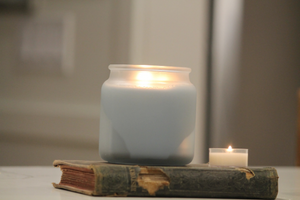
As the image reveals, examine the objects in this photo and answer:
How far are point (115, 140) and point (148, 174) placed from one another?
0.06m

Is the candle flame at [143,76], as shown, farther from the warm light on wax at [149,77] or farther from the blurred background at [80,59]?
the blurred background at [80,59]

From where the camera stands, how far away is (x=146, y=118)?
394 mm

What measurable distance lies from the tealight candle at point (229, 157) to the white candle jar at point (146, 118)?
4 cm

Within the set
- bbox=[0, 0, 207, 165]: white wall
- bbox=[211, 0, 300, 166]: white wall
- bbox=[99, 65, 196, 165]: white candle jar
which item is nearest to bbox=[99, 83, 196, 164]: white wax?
bbox=[99, 65, 196, 165]: white candle jar

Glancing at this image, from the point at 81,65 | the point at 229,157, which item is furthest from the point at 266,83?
the point at 229,157

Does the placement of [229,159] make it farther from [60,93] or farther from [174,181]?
[60,93]

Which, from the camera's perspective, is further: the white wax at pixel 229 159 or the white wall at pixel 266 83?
the white wall at pixel 266 83

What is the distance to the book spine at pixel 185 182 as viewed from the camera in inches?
13.5

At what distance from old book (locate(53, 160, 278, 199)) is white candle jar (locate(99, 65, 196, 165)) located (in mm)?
41

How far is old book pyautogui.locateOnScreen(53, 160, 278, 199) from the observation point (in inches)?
13.5

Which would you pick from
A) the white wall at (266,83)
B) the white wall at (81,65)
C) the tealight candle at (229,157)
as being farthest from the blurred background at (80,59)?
the tealight candle at (229,157)

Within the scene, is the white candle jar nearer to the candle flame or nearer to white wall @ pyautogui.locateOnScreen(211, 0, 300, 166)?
the candle flame

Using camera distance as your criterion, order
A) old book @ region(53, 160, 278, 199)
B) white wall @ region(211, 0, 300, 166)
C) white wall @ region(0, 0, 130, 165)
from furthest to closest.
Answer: white wall @ region(211, 0, 300, 166)
white wall @ region(0, 0, 130, 165)
old book @ region(53, 160, 278, 199)

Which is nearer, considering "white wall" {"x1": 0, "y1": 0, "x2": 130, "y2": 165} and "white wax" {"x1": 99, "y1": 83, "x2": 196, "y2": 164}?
"white wax" {"x1": 99, "y1": 83, "x2": 196, "y2": 164}
